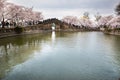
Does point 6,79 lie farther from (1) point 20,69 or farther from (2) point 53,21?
(2) point 53,21

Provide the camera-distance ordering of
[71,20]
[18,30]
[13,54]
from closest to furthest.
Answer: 1. [13,54]
2. [18,30]
3. [71,20]

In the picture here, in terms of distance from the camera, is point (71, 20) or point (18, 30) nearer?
point (18, 30)

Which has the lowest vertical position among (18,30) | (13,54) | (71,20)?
(13,54)

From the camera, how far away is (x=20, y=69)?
13.3 m

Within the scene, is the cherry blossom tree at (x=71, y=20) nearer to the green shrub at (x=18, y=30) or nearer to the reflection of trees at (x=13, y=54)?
the green shrub at (x=18, y=30)

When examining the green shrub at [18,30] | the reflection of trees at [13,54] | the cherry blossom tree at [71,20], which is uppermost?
the cherry blossom tree at [71,20]

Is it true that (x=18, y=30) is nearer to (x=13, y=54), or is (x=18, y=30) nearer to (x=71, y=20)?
(x=13, y=54)

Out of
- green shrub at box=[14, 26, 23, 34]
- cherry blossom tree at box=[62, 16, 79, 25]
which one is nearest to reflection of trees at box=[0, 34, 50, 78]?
green shrub at box=[14, 26, 23, 34]

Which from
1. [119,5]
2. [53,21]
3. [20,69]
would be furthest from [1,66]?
[53,21]

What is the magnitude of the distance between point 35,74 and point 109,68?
502cm

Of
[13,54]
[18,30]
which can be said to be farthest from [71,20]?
[13,54]

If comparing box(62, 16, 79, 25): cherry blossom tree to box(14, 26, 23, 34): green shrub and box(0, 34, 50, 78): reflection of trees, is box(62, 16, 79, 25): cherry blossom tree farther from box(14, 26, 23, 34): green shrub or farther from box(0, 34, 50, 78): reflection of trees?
box(0, 34, 50, 78): reflection of trees

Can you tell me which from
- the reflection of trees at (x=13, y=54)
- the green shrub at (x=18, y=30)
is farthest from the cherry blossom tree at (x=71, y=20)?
the reflection of trees at (x=13, y=54)

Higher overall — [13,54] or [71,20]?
[71,20]
